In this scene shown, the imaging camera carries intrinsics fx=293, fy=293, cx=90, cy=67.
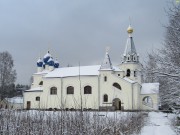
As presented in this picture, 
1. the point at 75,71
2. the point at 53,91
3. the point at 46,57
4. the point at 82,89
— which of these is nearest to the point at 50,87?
the point at 53,91

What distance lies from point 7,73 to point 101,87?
56.2ft

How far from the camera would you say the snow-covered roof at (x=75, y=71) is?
4328 centimetres

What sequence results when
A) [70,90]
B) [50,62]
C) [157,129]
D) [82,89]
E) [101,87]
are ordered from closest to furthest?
[157,129] → [101,87] → [82,89] → [70,90] → [50,62]

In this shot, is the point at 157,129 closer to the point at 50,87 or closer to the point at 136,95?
the point at 136,95

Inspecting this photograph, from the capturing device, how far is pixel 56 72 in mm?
46625

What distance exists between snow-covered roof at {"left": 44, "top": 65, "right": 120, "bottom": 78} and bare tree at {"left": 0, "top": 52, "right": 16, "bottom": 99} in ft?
22.8

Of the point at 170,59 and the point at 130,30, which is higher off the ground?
the point at 130,30

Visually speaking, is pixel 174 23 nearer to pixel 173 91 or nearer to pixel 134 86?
pixel 173 91

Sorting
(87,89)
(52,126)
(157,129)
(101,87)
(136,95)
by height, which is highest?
(101,87)

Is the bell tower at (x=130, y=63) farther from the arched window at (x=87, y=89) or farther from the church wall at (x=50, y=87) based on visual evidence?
the church wall at (x=50, y=87)

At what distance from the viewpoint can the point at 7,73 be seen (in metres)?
49.1

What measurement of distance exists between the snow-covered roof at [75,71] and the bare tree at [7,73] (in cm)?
696

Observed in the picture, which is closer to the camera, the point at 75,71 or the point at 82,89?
the point at 82,89

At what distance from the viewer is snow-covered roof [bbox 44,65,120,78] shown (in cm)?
4328
